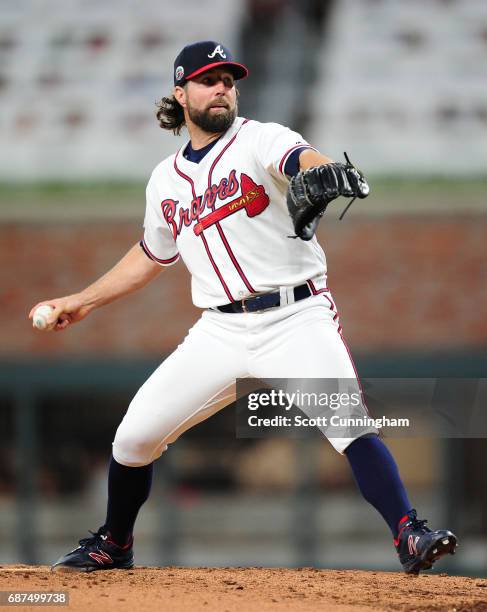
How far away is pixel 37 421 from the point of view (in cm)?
876

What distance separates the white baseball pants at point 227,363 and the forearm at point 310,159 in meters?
0.46

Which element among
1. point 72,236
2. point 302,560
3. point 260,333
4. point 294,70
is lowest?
point 302,560

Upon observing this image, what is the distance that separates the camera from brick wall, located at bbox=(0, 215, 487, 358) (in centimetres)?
843

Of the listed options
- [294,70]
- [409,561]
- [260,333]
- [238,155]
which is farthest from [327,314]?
[294,70]

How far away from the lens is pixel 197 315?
8602 millimetres

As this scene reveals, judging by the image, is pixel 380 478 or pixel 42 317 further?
pixel 42 317

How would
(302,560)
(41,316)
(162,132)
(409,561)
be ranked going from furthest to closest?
(162,132) → (302,560) → (41,316) → (409,561)

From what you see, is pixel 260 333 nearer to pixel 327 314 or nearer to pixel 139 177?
pixel 327 314

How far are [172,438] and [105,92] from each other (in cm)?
651

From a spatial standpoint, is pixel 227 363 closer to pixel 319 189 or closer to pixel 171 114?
pixel 319 189

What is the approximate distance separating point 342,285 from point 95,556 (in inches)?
194

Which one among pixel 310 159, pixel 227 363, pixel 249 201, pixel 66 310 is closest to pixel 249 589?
pixel 227 363

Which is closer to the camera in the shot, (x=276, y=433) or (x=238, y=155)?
(x=238, y=155)

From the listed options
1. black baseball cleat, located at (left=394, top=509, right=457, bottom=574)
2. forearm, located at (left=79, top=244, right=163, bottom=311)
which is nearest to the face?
forearm, located at (left=79, top=244, right=163, bottom=311)
